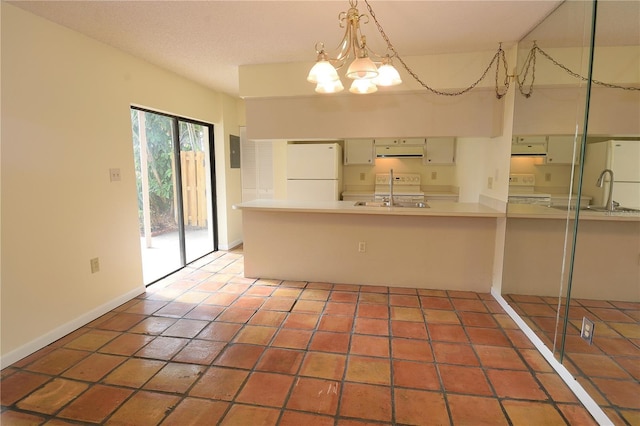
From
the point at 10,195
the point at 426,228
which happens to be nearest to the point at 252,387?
the point at 10,195

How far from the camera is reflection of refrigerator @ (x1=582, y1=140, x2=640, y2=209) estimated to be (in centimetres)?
183

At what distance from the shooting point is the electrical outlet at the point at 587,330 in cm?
209

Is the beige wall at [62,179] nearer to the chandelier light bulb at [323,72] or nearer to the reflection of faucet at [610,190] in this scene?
the chandelier light bulb at [323,72]

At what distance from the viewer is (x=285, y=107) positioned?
3.70 m

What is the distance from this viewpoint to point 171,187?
419 cm

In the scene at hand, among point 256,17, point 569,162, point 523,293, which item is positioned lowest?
point 523,293

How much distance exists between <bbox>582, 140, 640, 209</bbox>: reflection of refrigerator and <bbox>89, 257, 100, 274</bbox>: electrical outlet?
3707 millimetres

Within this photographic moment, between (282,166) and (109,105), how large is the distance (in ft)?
9.05

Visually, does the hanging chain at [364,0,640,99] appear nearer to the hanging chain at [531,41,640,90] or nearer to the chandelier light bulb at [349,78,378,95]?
the hanging chain at [531,41,640,90]

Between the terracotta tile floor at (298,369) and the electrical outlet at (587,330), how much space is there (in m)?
0.14

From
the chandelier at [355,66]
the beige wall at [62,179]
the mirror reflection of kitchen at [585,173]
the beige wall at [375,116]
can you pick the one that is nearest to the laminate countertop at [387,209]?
the mirror reflection of kitchen at [585,173]

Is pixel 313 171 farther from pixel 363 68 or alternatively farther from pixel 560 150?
pixel 560 150

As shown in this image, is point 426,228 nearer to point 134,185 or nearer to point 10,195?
point 134,185

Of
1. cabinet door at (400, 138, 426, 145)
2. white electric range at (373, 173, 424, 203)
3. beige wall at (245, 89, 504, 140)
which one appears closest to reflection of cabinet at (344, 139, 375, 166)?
white electric range at (373, 173, 424, 203)
